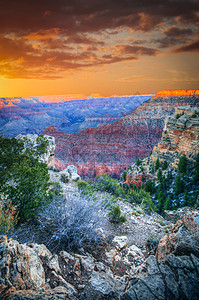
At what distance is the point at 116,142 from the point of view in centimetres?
8256

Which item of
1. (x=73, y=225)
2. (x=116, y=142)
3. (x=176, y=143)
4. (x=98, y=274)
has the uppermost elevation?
(x=73, y=225)

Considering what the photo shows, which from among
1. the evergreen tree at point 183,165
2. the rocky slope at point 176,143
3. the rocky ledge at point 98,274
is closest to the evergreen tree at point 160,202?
the evergreen tree at point 183,165

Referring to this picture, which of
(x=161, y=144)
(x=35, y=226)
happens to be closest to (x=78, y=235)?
(x=35, y=226)

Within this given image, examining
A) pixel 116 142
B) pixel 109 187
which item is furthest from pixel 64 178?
pixel 116 142

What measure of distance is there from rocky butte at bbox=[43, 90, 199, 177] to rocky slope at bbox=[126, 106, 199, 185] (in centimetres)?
3954

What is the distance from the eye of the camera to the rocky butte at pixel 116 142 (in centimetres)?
7194

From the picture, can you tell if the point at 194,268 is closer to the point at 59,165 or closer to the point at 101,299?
the point at 101,299

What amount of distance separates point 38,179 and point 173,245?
5750mm

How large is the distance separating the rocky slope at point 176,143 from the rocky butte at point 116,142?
3954 cm

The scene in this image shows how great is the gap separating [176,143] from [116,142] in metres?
55.7

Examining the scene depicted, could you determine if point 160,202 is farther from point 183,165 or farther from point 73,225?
point 73,225

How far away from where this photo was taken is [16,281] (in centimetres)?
273

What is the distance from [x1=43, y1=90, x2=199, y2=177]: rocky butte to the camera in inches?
2832

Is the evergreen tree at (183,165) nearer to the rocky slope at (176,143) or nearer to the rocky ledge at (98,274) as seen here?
the rocky slope at (176,143)
